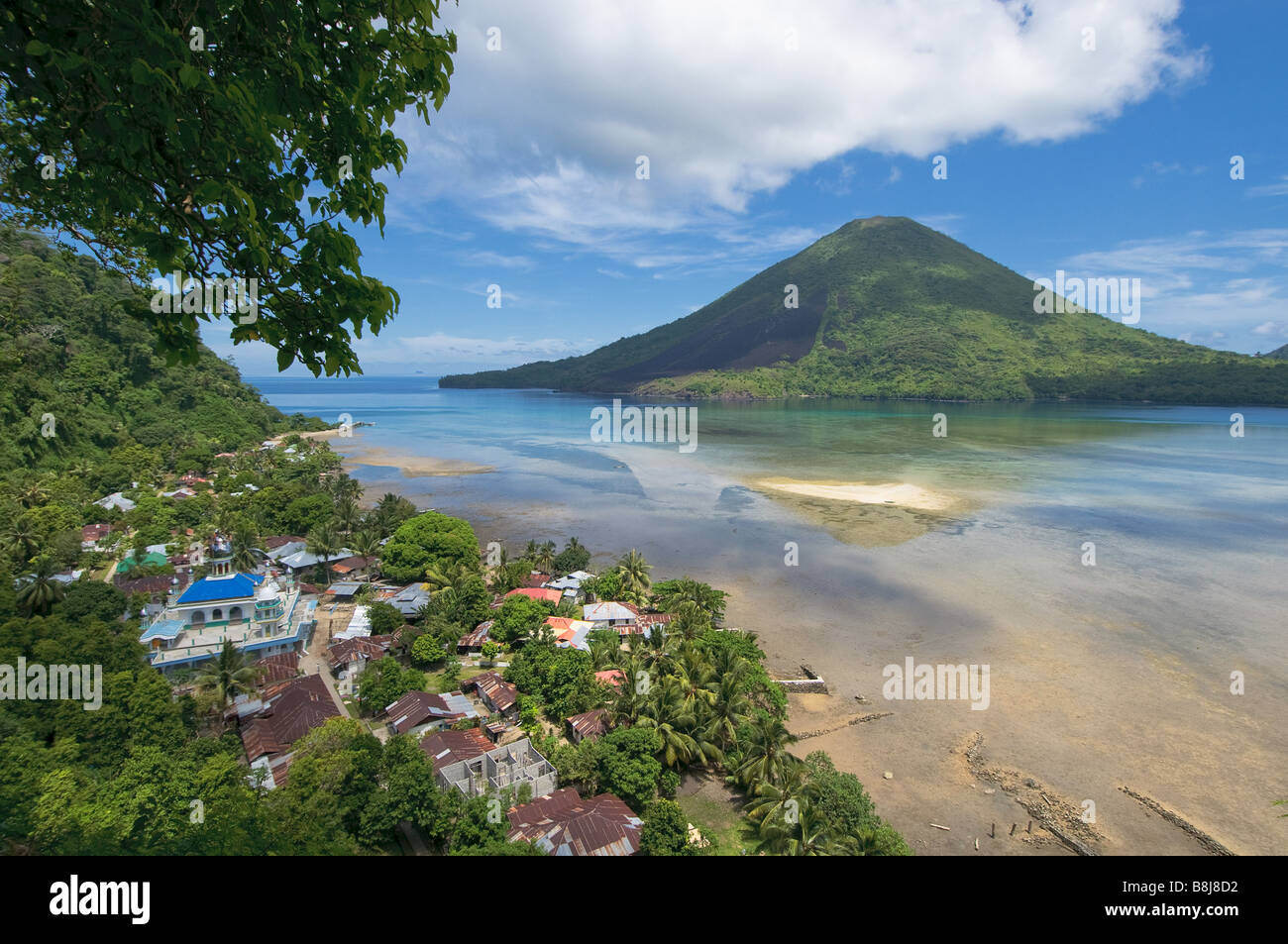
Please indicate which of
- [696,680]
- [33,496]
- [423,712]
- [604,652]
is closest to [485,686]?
[423,712]

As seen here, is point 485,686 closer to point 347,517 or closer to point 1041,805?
point 1041,805

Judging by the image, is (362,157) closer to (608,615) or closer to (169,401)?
(608,615)

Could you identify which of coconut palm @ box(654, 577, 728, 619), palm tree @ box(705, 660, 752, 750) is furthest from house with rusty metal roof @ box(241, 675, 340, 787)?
coconut palm @ box(654, 577, 728, 619)

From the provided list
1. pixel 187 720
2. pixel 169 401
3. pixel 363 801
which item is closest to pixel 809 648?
pixel 363 801

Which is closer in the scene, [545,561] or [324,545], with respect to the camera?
[324,545]

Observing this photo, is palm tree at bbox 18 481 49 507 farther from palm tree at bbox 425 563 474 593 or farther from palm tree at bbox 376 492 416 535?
palm tree at bbox 425 563 474 593
